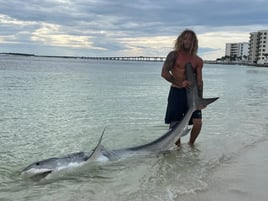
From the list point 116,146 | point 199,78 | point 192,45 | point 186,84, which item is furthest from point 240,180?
point 116,146

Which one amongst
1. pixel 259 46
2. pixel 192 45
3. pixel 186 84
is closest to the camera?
pixel 186 84

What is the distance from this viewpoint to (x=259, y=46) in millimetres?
160250

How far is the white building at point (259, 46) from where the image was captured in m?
154

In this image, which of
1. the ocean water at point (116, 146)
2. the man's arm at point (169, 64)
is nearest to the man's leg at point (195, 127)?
the ocean water at point (116, 146)

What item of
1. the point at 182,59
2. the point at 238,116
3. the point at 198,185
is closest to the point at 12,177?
the point at 198,185

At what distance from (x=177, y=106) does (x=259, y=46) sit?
16245 cm

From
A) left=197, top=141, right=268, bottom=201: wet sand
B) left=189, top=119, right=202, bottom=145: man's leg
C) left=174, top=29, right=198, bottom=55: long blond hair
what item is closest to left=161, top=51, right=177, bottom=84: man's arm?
left=174, top=29, right=198, bottom=55: long blond hair

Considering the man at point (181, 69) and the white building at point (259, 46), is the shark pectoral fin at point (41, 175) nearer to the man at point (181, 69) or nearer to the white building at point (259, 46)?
the man at point (181, 69)

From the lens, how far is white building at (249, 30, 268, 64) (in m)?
154

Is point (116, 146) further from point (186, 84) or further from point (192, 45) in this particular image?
point (192, 45)

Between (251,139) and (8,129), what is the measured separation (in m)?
5.72

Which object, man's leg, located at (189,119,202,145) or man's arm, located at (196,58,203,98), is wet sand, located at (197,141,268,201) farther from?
man's arm, located at (196,58,203,98)

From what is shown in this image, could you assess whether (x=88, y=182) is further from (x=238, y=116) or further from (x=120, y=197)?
(x=238, y=116)

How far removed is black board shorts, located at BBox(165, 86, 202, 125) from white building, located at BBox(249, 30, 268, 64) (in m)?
150
